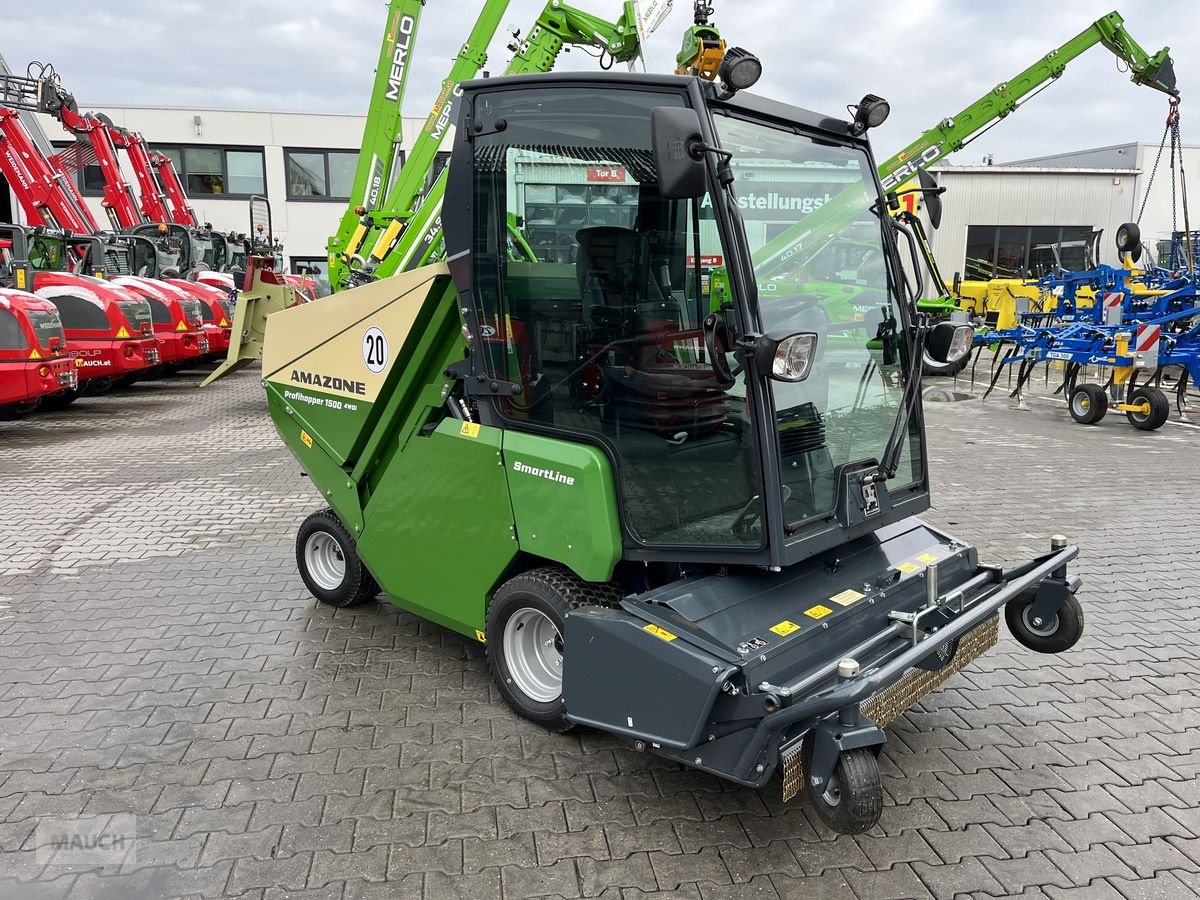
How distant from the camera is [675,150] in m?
2.53

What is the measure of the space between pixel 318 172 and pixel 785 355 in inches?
1149

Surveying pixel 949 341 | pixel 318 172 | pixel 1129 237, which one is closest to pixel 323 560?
pixel 949 341

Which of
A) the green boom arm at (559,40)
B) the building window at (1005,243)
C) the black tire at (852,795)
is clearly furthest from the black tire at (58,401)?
the building window at (1005,243)

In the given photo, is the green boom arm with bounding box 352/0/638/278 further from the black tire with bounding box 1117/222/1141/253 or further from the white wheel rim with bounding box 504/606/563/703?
the black tire with bounding box 1117/222/1141/253

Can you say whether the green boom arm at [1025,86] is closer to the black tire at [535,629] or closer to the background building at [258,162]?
the black tire at [535,629]

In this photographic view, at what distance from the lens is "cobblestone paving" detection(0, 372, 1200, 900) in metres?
2.64

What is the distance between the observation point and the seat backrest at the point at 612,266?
3.04 m

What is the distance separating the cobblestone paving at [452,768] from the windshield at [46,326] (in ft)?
14.9

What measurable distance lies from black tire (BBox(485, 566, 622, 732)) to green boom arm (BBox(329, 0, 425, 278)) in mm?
8856

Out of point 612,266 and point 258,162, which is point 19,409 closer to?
point 612,266

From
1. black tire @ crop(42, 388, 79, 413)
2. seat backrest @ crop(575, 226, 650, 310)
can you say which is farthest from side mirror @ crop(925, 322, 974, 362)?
black tire @ crop(42, 388, 79, 413)

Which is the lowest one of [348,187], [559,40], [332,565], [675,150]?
[332,565]

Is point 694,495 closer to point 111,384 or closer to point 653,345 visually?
point 653,345

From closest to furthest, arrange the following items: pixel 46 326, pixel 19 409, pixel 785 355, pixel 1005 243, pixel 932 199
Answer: pixel 785 355, pixel 932 199, pixel 46 326, pixel 19 409, pixel 1005 243
